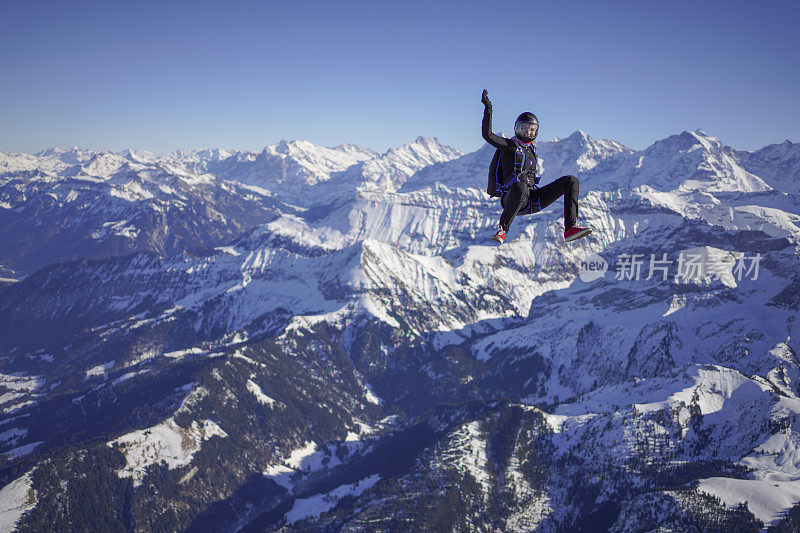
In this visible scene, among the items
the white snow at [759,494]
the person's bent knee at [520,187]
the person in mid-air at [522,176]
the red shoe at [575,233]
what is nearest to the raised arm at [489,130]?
the person in mid-air at [522,176]

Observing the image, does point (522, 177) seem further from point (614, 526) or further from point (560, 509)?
point (560, 509)

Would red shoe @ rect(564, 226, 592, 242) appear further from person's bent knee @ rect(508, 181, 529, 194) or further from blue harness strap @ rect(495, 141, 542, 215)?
person's bent knee @ rect(508, 181, 529, 194)

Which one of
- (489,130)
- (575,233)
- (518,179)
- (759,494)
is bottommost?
(759,494)

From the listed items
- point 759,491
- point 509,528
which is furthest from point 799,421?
point 509,528

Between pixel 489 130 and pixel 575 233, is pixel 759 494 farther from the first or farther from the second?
Answer: pixel 489 130

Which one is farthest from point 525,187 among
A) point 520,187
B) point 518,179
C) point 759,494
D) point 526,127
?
point 759,494

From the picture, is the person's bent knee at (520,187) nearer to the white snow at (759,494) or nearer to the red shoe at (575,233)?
the red shoe at (575,233)
